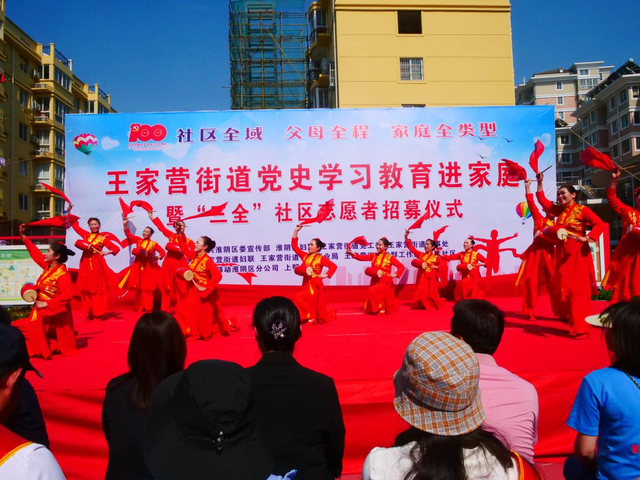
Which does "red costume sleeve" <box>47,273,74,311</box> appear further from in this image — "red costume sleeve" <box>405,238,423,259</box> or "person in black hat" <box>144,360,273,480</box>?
"red costume sleeve" <box>405,238,423,259</box>

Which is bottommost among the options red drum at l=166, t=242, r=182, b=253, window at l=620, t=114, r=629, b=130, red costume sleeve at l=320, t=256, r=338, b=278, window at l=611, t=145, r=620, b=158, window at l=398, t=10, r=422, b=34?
red costume sleeve at l=320, t=256, r=338, b=278

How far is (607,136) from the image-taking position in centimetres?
3072

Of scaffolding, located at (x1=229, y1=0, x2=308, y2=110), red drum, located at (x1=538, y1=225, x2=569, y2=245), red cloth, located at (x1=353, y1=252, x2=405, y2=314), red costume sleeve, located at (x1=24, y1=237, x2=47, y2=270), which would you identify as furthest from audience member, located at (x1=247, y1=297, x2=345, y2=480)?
scaffolding, located at (x1=229, y1=0, x2=308, y2=110)

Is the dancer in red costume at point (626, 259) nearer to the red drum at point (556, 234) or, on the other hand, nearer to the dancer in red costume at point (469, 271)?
the red drum at point (556, 234)

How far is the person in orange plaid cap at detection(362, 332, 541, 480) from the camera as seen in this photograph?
1079 millimetres

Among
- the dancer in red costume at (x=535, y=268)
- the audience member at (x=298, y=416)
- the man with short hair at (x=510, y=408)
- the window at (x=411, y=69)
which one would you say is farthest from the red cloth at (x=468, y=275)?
the window at (x=411, y=69)

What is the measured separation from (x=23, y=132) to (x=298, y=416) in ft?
82.6

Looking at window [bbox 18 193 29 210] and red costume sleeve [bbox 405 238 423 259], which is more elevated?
window [bbox 18 193 29 210]

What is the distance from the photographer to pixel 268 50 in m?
19.2

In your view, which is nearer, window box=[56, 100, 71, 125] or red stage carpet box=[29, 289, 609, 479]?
red stage carpet box=[29, 289, 609, 479]

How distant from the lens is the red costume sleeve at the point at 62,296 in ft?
15.0

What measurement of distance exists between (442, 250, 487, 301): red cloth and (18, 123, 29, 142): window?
21125mm

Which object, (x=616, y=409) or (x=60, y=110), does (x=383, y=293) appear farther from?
(x=60, y=110)

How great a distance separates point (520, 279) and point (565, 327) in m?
0.84
